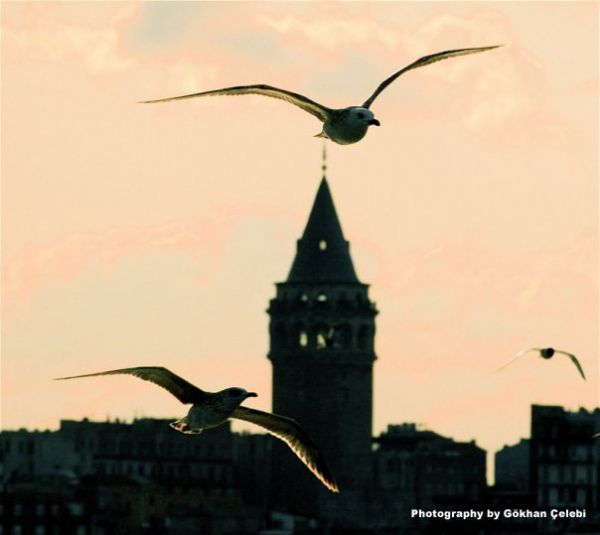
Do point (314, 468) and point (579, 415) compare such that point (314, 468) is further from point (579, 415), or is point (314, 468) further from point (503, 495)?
point (579, 415)

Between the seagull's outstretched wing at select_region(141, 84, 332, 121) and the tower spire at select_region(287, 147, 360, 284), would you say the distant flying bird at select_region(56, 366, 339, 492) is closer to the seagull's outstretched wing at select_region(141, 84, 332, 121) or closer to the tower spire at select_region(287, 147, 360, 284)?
the seagull's outstretched wing at select_region(141, 84, 332, 121)

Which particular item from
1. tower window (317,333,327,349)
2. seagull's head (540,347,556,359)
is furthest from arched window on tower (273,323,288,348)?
seagull's head (540,347,556,359)

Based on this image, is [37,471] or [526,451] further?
[526,451]

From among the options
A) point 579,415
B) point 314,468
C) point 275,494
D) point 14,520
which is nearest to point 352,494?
point 275,494

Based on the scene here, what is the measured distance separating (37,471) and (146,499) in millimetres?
20232

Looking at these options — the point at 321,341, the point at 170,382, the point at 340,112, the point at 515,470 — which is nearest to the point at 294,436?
→ the point at 170,382

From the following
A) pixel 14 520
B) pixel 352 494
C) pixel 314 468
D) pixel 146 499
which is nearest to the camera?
pixel 314 468

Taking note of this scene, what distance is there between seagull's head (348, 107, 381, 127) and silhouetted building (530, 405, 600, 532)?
116 m

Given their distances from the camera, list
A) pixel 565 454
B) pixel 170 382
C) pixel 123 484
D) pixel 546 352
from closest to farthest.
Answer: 1. pixel 170 382
2. pixel 546 352
3. pixel 123 484
4. pixel 565 454

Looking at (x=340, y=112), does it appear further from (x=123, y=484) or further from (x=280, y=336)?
(x=280, y=336)

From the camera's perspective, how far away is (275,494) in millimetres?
187375

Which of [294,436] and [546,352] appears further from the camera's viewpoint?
[546,352]

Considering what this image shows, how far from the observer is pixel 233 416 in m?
51.2

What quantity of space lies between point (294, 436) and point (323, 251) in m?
136
